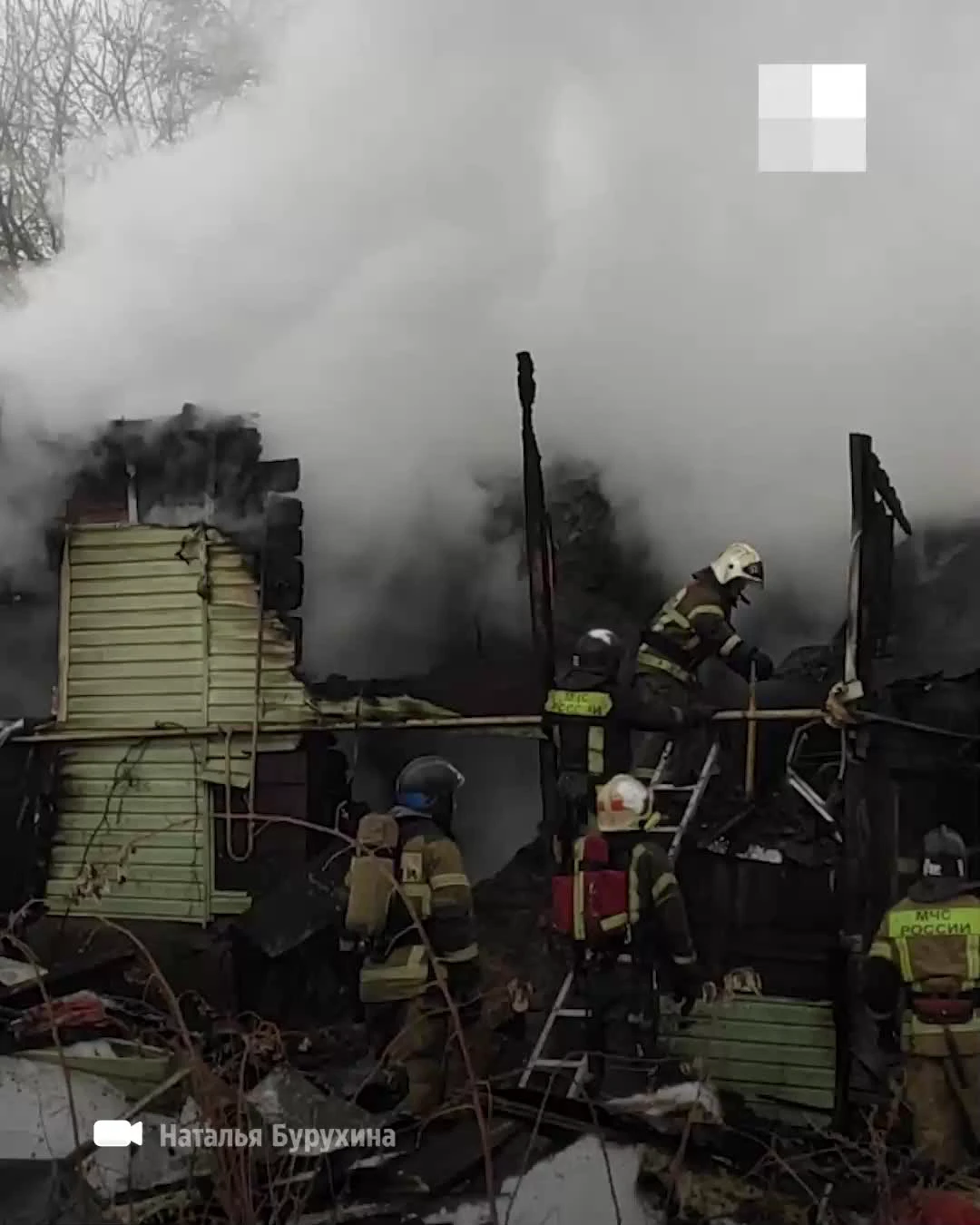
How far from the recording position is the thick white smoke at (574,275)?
10.8 ft

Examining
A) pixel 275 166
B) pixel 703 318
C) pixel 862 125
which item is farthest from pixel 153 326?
pixel 862 125

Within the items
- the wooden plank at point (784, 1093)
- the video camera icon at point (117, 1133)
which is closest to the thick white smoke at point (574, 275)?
the wooden plank at point (784, 1093)

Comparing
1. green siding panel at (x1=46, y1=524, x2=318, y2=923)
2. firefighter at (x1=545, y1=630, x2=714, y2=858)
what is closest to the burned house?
green siding panel at (x1=46, y1=524, x2=318, y2=923)

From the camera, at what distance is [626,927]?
11.0ft

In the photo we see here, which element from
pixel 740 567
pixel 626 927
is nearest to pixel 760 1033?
pixel 626 927

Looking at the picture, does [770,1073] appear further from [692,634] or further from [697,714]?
[692,634]

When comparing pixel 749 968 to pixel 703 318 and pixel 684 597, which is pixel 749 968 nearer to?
pixel 684 597

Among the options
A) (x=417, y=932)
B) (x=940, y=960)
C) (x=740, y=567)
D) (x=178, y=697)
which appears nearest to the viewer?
(x=940, y=960)

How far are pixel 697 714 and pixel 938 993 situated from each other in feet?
3.00

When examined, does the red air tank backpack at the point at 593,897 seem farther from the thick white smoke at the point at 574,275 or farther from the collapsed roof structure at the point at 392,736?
the thick white smoke at the point at 574,275

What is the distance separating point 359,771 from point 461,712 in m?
0.33

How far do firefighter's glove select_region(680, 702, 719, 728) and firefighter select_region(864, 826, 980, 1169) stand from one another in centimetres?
62

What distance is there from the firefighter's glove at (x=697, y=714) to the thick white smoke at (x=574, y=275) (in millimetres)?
371

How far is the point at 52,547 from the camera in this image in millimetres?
3730
